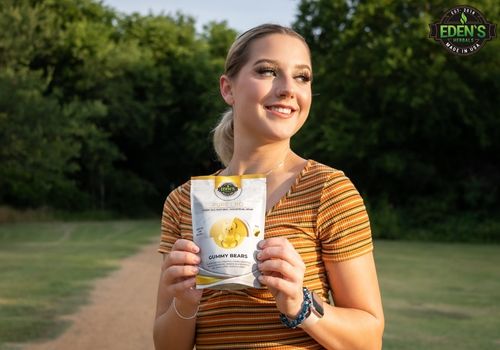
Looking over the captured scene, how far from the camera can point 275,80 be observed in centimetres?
218

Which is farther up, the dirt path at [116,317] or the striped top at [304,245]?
the striped top at [304,245]

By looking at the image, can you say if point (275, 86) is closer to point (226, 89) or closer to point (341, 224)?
point (226, 89)

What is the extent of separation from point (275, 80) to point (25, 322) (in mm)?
7199

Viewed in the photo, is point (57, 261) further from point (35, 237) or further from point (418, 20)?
point (418, 20)

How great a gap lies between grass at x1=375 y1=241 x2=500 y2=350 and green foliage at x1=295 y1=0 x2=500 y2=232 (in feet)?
26.1

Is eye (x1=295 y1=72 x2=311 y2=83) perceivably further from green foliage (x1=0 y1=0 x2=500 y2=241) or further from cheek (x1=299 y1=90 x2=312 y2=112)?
green foliage (x1=0 y1=0 x2=500 y2=241)

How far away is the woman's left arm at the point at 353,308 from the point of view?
2027 millimetres

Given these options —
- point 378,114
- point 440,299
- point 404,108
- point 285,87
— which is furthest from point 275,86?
point 378,114

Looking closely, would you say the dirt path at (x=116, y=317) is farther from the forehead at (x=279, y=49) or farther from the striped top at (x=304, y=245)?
the forehead at (x=279, y=49)

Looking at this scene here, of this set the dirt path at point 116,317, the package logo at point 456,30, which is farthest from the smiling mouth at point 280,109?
the package logo at point 456,30

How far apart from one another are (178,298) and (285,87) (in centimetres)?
67

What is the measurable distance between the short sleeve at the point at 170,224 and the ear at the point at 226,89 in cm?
34

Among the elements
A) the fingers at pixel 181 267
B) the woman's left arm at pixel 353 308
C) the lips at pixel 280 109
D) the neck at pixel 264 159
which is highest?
the lips at pixel 280 109

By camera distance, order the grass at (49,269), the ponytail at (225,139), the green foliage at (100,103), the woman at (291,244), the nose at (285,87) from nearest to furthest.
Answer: the woman at (291,244), the nose at (285,87), the ponytail at (225,139), the grass at (49,269), the green foliage at (100,103)
